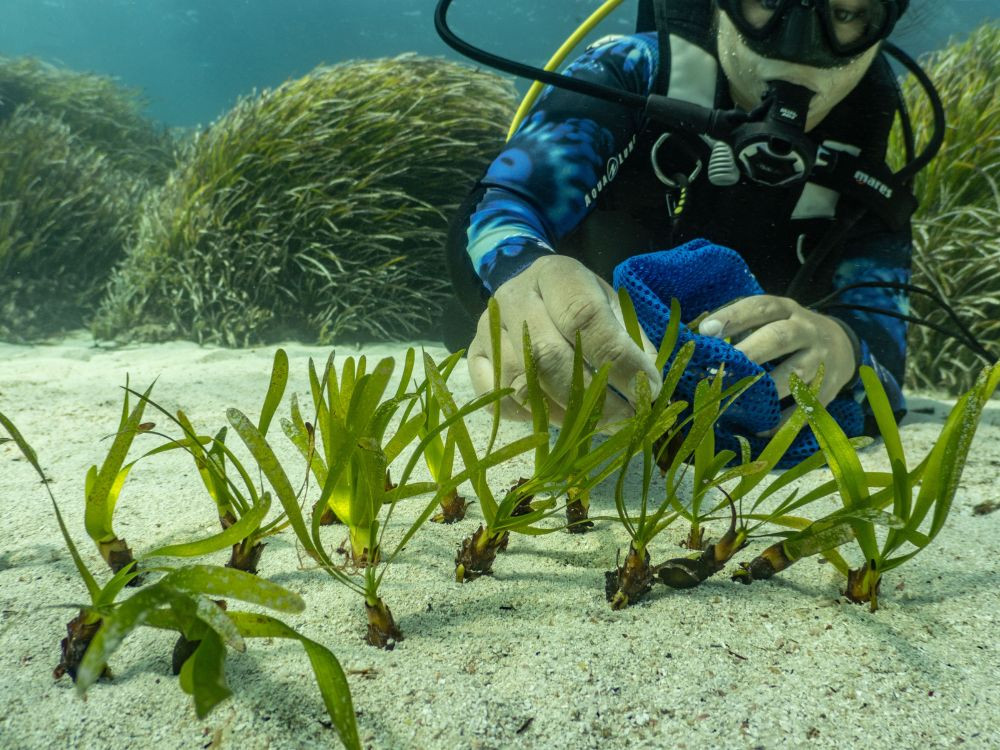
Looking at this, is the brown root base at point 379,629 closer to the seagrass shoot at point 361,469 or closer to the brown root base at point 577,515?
the seagrass shoot at point 361,469

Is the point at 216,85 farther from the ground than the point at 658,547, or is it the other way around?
the point at 216,85

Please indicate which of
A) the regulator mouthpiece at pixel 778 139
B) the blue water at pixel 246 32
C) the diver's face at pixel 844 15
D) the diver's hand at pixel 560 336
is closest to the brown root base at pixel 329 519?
the diver's hand at pixel 560 336

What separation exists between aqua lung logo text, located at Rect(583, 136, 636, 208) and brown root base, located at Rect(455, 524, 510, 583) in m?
1.66

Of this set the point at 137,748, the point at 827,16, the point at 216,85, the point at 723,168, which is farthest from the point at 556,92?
the point at 216,85

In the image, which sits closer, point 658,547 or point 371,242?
point 658,547

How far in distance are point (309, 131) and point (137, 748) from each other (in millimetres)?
4512

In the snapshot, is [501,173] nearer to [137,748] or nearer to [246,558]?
[246,558]

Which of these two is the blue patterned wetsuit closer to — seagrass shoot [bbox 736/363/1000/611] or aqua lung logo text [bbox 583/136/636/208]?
aqua lung logo text [bbox 583/136/636/208]

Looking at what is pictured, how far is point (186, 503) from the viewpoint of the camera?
157 cm

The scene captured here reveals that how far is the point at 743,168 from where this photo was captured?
7.69 feet

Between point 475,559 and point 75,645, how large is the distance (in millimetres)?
677

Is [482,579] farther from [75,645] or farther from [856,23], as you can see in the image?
[856,23]

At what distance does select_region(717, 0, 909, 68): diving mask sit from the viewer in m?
2.23

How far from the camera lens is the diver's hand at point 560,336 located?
1.31m
